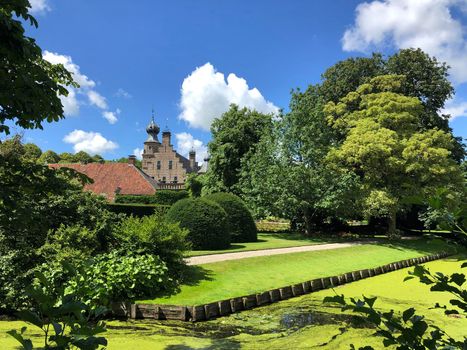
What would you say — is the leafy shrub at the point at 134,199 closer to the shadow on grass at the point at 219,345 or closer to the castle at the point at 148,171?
the castle at the point at 148,171

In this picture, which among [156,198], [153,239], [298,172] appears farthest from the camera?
[156,198]

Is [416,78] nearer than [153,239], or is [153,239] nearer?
[153,239]

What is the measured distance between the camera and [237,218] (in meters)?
20.5

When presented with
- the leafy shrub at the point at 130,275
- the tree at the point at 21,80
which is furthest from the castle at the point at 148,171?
the tree at the point at 21,80

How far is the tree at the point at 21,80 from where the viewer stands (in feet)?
10.2

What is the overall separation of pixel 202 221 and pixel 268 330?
887 cm

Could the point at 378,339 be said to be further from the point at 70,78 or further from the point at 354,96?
the point at 354,96

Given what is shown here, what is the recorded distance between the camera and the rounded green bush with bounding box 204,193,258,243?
2038 cm

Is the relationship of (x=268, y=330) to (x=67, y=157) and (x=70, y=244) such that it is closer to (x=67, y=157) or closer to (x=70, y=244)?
(x=70, y=244)

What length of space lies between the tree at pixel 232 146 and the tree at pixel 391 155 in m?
9.75

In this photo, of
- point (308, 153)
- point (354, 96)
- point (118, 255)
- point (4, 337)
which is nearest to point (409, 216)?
point (354, 96)

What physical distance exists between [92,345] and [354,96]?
99.7 feet

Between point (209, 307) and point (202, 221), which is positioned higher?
point (202, 221)

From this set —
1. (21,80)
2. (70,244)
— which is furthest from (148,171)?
(21,80)
